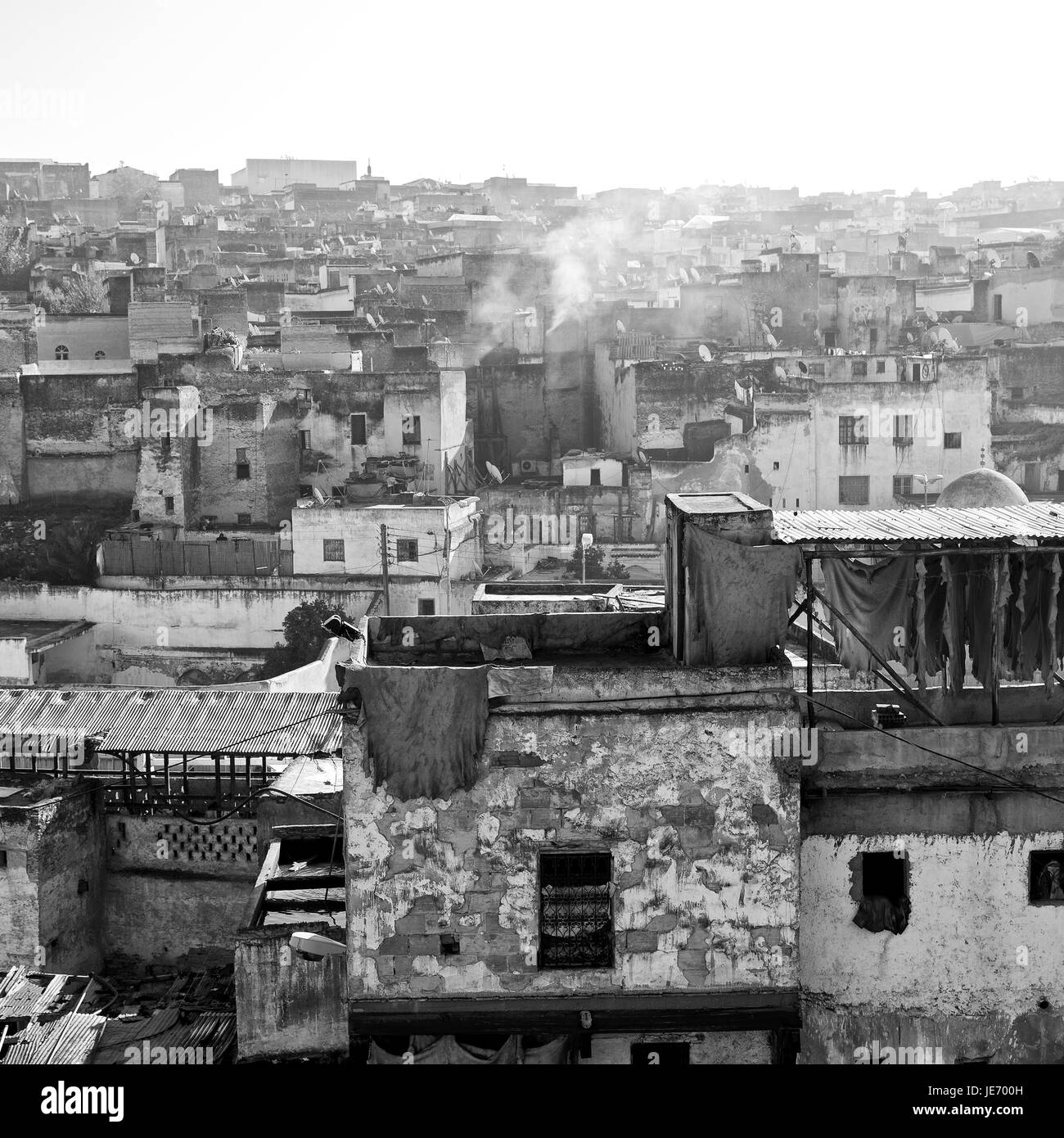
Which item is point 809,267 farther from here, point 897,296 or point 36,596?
point 36,596

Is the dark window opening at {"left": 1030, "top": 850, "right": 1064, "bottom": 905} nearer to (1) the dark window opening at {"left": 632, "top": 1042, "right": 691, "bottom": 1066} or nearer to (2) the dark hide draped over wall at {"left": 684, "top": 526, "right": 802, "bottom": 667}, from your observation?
(2) the dark hide draped over wall at {"left": 684, "top": 526, "right": 802, "bottom": 667}

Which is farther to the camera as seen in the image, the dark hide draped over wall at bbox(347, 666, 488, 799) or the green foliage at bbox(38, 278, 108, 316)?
the green foliage at bbox(38, 278, 108, 316)

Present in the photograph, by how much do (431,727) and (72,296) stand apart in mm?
45350

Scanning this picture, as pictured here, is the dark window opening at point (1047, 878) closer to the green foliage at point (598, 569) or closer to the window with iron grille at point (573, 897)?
the window with iron grille at point (573, 897)

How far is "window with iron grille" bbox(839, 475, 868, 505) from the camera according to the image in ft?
118

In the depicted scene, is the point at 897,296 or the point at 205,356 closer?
the point at 205,356

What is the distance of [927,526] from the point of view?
11.4 metres

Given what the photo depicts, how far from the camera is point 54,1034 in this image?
43.9ft

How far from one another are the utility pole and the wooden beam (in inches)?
755

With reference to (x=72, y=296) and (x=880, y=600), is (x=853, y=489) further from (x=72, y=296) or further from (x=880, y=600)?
(x=72, y=296)

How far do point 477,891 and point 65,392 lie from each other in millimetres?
28673

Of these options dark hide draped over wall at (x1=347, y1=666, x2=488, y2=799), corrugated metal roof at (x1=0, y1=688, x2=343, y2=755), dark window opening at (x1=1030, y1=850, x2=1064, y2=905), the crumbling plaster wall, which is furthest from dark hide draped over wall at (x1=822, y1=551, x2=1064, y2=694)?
corrugated metal roof at (x1=0, y1=688, x2=343, y2=755)

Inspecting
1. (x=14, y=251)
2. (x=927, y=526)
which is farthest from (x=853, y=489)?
(x=14, y=251)
